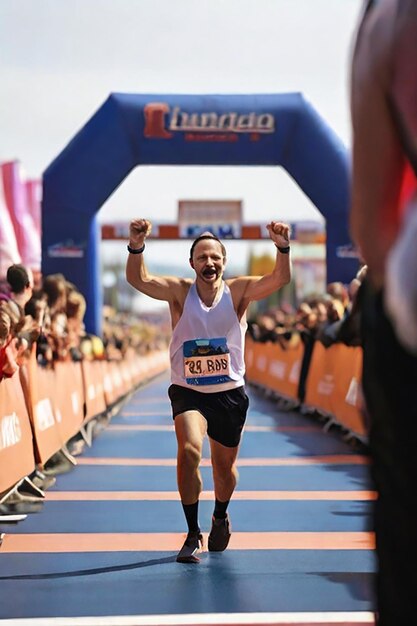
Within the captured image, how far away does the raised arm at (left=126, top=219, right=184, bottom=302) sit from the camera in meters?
6.26

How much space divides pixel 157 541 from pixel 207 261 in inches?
72.3

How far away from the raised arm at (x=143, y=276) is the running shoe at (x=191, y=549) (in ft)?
4.54

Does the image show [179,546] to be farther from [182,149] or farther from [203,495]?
[182,149]

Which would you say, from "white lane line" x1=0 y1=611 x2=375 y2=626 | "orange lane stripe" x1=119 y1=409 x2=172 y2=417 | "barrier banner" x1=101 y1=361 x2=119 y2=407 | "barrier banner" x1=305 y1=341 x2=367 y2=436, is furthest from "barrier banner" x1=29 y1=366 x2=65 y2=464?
"orange lane stripe" x1=119 y1=409 x2=172 y2=417

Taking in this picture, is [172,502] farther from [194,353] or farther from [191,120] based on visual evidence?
[191,120]

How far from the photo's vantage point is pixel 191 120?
62.2 ft

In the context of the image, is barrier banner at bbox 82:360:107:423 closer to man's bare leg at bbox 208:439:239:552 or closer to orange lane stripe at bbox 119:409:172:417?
orange lane stripe at bbox 119:409:172:417

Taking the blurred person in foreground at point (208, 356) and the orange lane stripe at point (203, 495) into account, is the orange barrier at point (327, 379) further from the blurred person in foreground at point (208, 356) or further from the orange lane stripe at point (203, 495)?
the blurred person in foreground at point (208, 356)

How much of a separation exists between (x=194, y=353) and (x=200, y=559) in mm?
1189

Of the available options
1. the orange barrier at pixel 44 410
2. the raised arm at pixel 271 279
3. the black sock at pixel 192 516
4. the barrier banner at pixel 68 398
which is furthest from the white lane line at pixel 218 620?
the barrier banner at pixel 68 398

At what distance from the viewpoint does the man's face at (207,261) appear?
6.56 metres

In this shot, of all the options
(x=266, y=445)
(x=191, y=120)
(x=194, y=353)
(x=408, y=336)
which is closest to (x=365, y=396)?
(x=408, y=336)

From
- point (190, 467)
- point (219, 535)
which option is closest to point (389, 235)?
point (190, 467)

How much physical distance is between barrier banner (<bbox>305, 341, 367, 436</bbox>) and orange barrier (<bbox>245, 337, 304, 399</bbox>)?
1.54 metres
